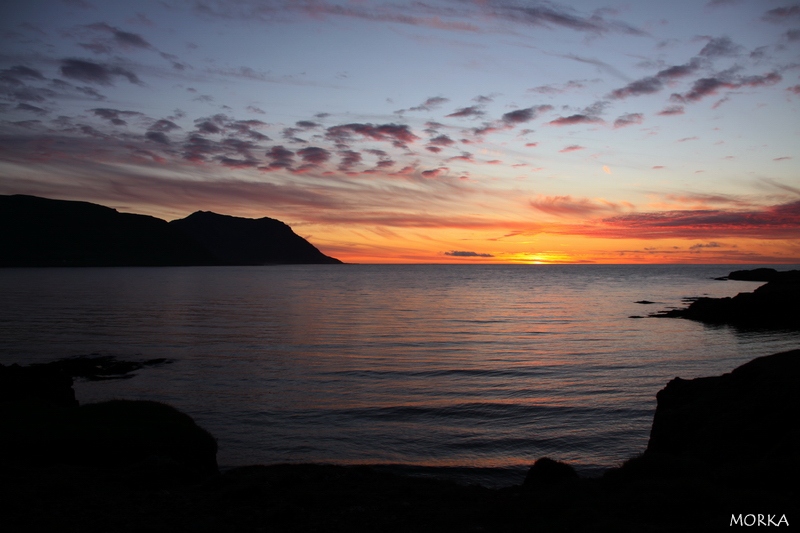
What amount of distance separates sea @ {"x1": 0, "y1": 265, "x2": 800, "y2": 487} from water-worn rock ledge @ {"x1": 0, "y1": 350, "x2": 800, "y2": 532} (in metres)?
3.03

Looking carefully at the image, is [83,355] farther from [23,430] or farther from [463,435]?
[463,435]

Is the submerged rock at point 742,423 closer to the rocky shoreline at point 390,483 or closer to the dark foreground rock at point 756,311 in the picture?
the rocky shoreline at point 390,483

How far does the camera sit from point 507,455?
14516 millimetres

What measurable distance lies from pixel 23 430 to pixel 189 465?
13.6 feet

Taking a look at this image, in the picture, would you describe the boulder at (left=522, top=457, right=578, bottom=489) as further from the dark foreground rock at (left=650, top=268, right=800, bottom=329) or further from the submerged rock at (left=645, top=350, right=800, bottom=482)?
the dark foreground rock at (left=650, top=268, right=800, bottom=329)

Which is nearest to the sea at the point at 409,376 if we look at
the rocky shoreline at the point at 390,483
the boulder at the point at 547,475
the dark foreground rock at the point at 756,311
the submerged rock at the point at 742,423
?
the submerged rock at the point at 742,423

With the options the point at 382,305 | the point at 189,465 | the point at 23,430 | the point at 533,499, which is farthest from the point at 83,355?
the point at 382,305

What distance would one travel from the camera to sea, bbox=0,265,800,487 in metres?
15.2

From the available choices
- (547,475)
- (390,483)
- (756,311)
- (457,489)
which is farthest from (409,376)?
(756,311)

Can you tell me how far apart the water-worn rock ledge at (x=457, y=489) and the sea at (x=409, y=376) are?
9.93 feet

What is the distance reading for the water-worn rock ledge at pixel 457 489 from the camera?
7.50 m

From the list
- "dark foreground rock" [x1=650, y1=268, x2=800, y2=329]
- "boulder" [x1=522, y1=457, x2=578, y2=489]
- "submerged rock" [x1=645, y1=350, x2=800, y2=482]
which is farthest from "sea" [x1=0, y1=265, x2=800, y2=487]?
"dark foreground rock" [x1=650, y1=268, x2=800, y2=329]

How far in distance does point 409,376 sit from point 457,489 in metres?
14.6

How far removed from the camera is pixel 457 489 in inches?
407
